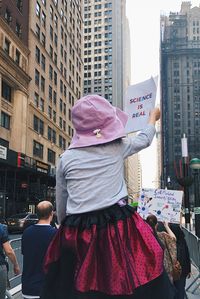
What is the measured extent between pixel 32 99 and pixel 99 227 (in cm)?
4966

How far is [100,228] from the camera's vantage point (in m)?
2.57

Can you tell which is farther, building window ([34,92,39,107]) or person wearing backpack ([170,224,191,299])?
building window ([34,92,39,107])

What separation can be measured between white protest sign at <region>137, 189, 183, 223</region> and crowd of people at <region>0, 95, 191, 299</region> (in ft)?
16.3

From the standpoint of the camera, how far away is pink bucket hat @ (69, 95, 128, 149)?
285cm

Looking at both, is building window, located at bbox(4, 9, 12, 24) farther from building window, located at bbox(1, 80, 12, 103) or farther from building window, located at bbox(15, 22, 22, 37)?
building window, located at bbox(1, 80, 12, 103)

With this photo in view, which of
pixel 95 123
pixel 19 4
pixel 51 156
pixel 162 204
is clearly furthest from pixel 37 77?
pixel 95 123

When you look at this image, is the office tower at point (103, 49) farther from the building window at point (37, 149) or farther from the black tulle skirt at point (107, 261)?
the black tulle skirt at point (107, 261)

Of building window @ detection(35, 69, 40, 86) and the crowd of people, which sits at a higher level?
building window @ detection(35, 69, 40, 86)

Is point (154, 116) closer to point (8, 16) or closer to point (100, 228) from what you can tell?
point (100, 228)

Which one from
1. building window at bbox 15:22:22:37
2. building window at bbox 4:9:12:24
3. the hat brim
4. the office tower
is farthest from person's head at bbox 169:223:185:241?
the office tower

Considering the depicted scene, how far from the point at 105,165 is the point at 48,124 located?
5596 centimetres

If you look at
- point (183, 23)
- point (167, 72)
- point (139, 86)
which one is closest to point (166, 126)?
point (167, 72)

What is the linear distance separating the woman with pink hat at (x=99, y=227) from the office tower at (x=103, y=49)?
154724mm

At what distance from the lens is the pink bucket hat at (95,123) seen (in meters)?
2.85
